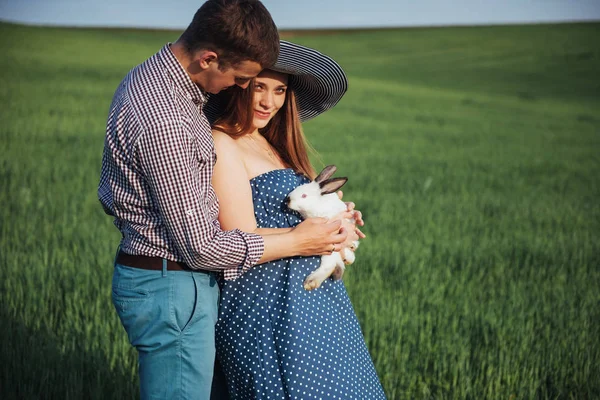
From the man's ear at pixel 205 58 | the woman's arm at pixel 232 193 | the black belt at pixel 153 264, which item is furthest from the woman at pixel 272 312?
the man's ear at pixel 205 58

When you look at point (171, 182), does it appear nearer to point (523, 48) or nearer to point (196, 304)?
point (196, 304)

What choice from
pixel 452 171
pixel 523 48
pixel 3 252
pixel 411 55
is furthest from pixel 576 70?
pixel 3 252

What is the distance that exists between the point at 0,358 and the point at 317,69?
214 centimetres

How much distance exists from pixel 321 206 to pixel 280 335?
1.55 feet

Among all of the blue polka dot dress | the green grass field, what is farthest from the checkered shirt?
the green grass field

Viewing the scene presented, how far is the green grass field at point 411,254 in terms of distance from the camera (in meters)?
3.54

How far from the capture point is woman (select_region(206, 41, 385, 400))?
222 cm

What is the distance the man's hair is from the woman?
0.44 metres

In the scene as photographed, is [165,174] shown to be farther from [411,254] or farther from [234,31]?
[411,254]

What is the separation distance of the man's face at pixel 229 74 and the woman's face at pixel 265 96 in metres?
0.57

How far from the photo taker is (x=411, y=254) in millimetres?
5672

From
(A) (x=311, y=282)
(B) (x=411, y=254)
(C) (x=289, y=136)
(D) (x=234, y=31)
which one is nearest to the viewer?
(D) (x=234, y=31)

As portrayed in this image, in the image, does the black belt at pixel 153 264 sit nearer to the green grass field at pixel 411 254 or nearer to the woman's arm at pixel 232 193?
the woman's arm at pixel 232 193

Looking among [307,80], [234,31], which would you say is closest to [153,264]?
[234,31]
